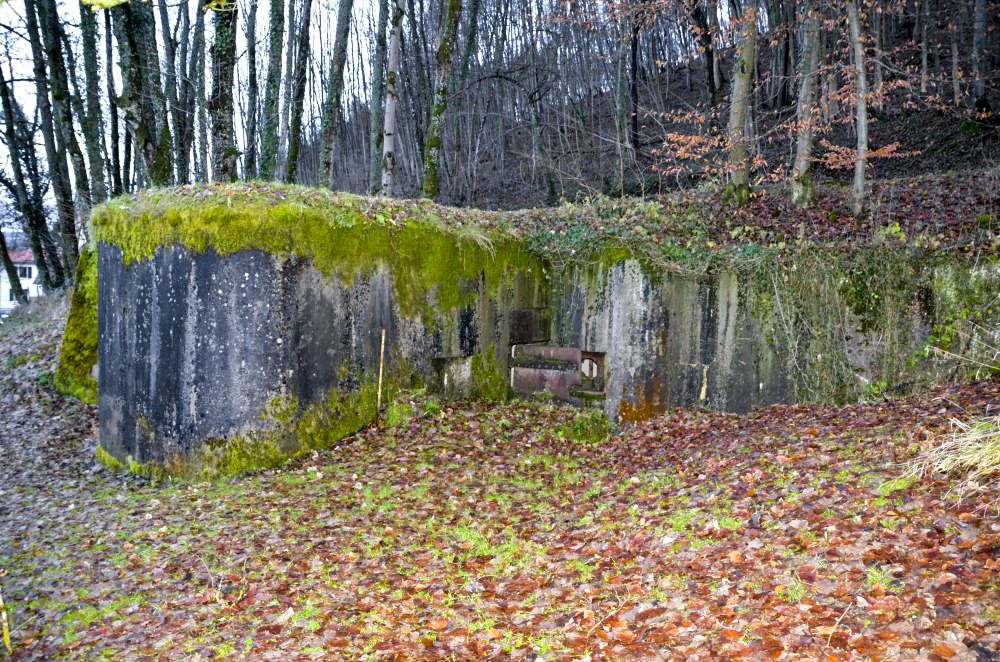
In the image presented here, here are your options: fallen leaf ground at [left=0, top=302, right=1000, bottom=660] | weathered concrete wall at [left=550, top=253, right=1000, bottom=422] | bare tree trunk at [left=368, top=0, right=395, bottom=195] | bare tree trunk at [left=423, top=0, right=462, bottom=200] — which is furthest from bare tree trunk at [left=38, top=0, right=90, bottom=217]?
weathered concrete wall at [left=550, top=253, right=1000, bottom=422]

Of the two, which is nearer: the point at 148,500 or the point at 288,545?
the point at 288,545

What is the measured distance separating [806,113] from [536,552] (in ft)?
27.8

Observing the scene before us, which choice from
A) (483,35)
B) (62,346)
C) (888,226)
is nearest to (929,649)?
(888,226)

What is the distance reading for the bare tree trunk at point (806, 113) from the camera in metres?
10.2

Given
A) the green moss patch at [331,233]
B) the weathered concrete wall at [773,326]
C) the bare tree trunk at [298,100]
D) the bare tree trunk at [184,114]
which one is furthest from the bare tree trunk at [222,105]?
the weathered concrete wall at [773,326]

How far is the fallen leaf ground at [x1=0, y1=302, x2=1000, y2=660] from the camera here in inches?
140

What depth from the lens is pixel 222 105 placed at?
996 cm

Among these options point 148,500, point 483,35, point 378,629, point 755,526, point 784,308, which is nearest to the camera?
point 378,629

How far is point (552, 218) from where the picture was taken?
34.0ft

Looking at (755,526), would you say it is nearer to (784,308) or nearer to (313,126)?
(784,308)

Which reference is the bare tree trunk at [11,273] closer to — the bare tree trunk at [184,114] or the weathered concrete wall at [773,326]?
the bare tree trunk at [184,114]

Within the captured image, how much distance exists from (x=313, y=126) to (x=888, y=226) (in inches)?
1022

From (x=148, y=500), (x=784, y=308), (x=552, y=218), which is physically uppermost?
(x=552, y=218)

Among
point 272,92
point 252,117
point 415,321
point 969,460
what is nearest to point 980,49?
point 415,321
